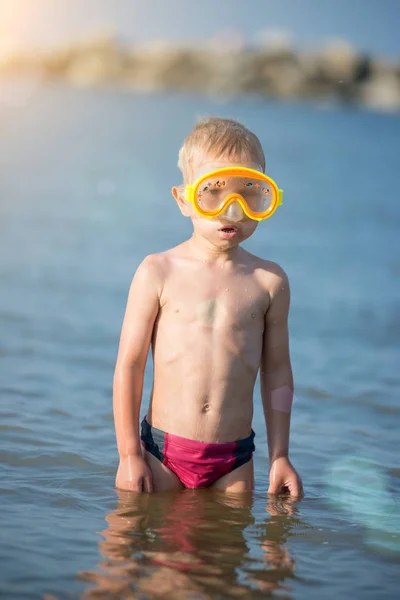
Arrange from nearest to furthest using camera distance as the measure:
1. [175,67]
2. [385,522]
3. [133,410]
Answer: [133,410] < [385,522] < [175,67]

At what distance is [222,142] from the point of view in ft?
11.8

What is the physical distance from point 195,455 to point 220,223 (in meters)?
0.83

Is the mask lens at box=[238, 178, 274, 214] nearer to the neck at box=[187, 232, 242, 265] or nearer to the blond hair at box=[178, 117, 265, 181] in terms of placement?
the blond hair at box=[178, 117, 265, 181]

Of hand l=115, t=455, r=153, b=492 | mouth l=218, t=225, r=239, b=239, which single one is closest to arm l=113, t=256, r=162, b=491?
hand l=115, t=455, r=153, b=492

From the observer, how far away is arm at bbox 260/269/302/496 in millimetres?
3760

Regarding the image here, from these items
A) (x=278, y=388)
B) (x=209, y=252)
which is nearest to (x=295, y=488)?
(x=278, y=388)

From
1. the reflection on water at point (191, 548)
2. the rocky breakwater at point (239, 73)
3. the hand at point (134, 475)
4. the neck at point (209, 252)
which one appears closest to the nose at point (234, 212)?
the neck at point (209, 252)

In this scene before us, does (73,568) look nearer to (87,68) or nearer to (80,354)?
(80,354)

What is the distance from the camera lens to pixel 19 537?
339 centimetres

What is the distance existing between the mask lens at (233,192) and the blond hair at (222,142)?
85mm

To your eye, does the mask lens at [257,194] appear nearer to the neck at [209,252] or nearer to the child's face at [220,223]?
the child's face at [220,223]

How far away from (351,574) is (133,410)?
0.93 meters

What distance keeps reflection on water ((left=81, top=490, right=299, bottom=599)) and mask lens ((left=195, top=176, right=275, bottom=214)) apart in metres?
1.05

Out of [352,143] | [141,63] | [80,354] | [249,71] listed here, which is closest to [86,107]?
[352,143]
